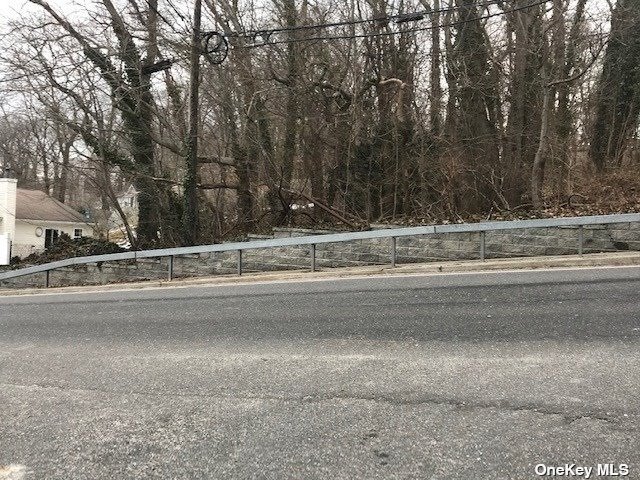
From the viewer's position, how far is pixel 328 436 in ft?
12.1

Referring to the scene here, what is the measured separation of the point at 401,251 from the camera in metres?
11.8

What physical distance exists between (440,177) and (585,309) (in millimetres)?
9123

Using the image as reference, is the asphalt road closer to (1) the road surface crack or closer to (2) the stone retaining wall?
(1) the road surface crack

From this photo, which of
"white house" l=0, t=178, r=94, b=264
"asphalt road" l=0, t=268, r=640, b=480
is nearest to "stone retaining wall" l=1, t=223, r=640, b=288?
"asphalt road" l=0, t=268, r=640, b=480

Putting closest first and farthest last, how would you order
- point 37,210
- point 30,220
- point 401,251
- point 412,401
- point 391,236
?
point 412,401
point 391,236
point 401,251
point 30,220
point 37,210

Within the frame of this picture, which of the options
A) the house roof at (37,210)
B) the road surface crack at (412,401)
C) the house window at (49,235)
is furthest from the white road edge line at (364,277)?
the house window at (49,235)

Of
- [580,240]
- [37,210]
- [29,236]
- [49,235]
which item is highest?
[37,210]

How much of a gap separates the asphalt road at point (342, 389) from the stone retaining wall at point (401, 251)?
2597 millimetres

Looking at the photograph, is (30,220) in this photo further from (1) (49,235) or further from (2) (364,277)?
(2) (364,277)

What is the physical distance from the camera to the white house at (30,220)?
1364 inches

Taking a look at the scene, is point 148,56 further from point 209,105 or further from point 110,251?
point 110,251

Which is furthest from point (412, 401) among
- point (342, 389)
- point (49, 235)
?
point (49, 235)

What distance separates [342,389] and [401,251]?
24.9 ft

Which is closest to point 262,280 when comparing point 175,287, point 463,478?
point 175,287
